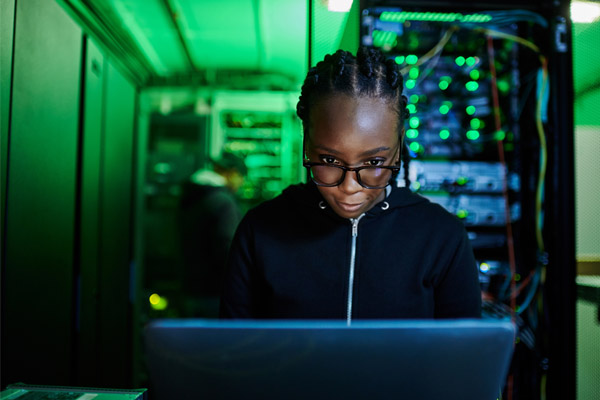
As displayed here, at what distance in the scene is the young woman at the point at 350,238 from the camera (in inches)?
32.6


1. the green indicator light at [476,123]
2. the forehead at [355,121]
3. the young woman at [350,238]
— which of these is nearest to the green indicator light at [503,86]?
the green indicator light at [476,123]

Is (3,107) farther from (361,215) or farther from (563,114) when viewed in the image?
(563,114)

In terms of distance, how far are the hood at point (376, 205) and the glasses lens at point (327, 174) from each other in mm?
130

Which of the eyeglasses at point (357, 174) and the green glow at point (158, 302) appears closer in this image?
the eyeglasses at point (357, 174)

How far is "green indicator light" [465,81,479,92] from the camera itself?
155 cm

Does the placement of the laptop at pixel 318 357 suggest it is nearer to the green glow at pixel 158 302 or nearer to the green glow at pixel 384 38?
the green glow at pixel 384 38

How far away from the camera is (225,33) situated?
3.41 m

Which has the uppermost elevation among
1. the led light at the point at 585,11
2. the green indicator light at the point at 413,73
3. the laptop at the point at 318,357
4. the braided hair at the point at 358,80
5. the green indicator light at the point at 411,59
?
the led light at the point at 585,11

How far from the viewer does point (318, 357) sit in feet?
1.45

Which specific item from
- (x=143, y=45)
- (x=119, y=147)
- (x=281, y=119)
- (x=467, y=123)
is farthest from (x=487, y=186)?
(x=143, y=45)

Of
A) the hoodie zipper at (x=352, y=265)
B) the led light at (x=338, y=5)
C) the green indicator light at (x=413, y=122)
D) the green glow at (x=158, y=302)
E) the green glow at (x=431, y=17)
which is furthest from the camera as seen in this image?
the green glow at (x=158, y=302)

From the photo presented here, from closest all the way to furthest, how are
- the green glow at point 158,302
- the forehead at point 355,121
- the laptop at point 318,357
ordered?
1. the laptop at point 318,357
2. the forehead at point 355,121
3. the green glow at point 158,302

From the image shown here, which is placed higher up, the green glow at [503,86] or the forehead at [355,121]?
the green glow at [503,86]

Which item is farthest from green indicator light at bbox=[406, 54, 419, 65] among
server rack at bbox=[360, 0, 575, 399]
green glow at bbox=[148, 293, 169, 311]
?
green glow at bbox=[148, 293, 169, 311]
